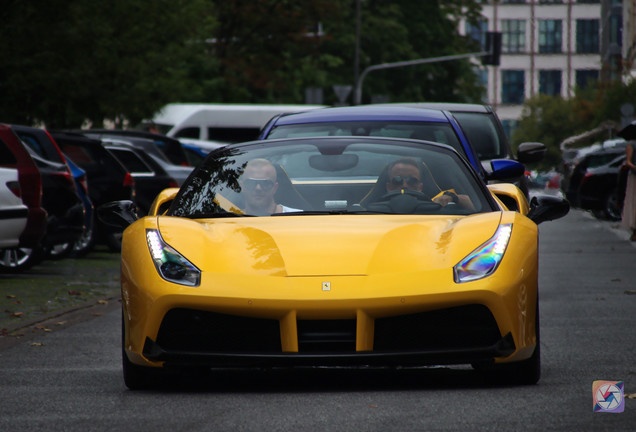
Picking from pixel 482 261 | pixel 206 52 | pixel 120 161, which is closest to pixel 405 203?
pixel 482 261

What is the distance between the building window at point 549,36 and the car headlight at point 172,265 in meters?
120

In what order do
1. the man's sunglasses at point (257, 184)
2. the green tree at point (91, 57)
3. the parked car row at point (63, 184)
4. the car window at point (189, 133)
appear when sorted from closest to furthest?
the man's sunglasses at point (257, 184), the parked car row at point (63, 184), the green tree at point (91, 57), the car window at point (189, 133)

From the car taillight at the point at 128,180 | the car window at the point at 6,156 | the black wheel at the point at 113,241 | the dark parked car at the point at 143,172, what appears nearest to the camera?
the car window at the point at 6,156

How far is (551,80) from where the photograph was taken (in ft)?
413

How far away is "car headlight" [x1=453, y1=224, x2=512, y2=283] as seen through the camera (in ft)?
21.6

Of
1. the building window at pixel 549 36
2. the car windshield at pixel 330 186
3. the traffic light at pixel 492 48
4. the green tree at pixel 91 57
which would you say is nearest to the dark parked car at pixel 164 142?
the green tree at pixel 91 57

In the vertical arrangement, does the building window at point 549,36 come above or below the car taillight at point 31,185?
below

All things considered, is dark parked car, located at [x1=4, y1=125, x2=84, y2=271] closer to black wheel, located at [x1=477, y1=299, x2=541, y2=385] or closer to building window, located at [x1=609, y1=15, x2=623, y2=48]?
black wheel, located at [x1=477, y1=299, x2=541, y2=385]

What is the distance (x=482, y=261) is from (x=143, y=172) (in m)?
14.7

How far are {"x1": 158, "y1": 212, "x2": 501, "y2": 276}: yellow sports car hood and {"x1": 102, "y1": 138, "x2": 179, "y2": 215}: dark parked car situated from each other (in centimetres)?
1364

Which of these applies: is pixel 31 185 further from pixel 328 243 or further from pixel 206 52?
pixel 206 52

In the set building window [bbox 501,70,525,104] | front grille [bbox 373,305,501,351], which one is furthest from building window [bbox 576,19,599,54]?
front grille [bbox 373,305,501,351]

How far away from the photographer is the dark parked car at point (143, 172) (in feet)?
68.1

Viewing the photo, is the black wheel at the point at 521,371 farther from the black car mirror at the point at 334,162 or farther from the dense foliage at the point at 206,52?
the dense foliage at the point at 206,52
